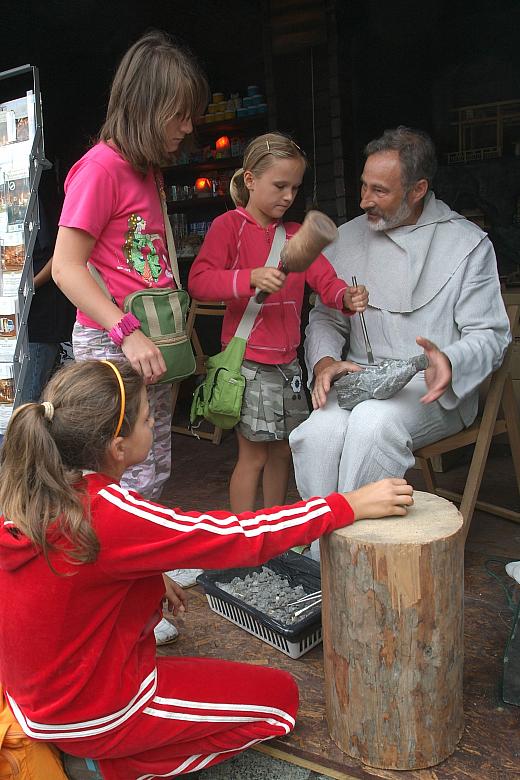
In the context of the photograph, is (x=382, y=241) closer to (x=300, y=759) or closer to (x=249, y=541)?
(x=249, y=541)

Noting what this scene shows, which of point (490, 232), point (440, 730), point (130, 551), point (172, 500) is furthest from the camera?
point (490, 232)

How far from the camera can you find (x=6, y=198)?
3.26 metres

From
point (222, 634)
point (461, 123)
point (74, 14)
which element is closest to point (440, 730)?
point (222, 634)

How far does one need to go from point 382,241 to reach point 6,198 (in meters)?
1.67

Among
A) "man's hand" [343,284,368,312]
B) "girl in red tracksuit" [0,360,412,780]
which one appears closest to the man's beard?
"man's hand" [343,284,368,312]

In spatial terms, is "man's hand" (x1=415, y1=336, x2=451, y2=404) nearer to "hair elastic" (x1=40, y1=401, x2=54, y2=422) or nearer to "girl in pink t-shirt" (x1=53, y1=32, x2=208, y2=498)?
"girl in pink t-shirt" (x1=53, y1=32, x2=208, y2=498)

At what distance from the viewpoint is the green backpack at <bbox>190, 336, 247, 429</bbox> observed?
2.67 metres

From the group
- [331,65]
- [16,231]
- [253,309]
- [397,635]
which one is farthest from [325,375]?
[331,65]

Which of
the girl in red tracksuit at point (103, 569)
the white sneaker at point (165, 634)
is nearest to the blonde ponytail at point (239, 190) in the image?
the girl in red tracksuit at point (103, 569)

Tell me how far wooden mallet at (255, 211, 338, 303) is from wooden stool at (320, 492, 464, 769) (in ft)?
2.99

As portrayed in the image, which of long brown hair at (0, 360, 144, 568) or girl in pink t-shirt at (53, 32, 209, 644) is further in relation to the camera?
girl in pink t-shirt at (53, 32, 209, 644)

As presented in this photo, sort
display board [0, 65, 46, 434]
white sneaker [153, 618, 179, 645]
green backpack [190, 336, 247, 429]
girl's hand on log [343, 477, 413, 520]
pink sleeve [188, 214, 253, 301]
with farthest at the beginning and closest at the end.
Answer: display board [0, 65, 46, 434] → green backpack [190, 336, 247, 429] → pink sleeve [188, 214, 253, 301] → white sneaker [153, 618, 179, 645] → girl's hand on log [343, 477, 413, 520]

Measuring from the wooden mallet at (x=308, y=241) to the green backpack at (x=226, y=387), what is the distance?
1.32ft

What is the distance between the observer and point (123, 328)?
6.88 ft
